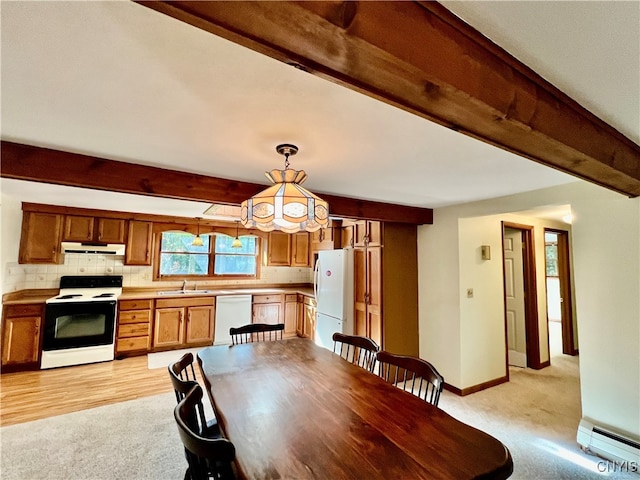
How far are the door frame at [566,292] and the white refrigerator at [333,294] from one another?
10.6ft

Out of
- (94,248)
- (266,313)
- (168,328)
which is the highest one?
(94,248)

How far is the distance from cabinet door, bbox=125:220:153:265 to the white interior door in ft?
17.8

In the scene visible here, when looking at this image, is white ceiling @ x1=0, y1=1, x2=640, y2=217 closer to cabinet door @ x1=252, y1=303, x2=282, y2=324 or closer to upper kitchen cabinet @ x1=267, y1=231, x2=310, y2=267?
cabinet door @ x1=252, y1=303, x2=282, y2=324

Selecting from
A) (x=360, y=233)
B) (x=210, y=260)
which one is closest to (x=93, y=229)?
(x=210, y=260)

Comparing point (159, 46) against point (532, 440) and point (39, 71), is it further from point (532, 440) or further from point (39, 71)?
point (532, 440)

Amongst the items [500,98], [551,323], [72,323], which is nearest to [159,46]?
[500,98]

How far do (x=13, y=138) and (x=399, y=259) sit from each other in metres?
3.56

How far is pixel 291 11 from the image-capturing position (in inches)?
23.0

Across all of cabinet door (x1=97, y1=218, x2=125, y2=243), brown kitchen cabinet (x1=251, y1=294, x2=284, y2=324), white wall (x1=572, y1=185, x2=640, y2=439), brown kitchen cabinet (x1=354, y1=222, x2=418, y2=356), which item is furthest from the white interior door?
cabinet door (x1=97, y1=218, x2=125, y2=243)

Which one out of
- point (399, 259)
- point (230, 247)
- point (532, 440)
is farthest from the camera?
point (230, 247)

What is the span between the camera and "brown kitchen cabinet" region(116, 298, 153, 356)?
166 inches

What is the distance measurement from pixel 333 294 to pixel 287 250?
202 centimetres

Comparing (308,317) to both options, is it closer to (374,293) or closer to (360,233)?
(374,293)

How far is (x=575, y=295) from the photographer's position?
2949 millimetres
